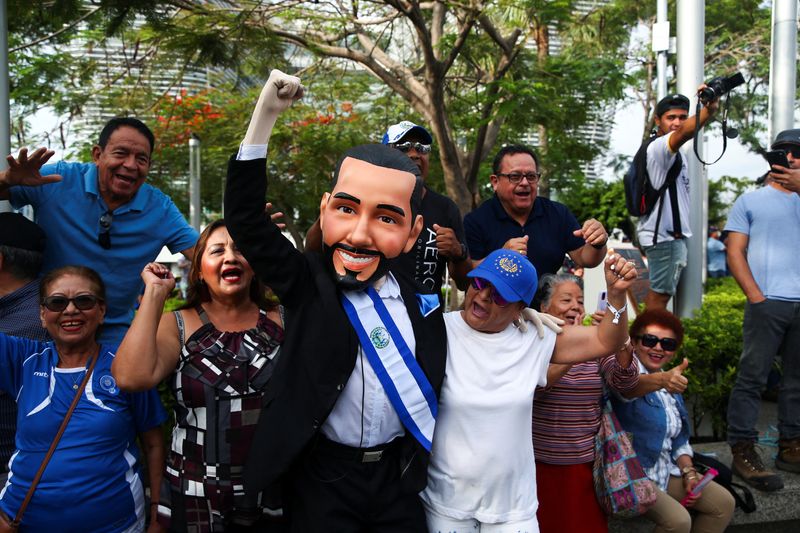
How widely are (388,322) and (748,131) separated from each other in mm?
17063

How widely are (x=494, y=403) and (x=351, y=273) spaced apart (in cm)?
76

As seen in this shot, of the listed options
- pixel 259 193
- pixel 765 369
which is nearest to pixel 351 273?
pixel 259 193

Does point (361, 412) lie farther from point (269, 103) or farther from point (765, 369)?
point (765, 369)

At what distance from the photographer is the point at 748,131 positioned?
54.7 feet

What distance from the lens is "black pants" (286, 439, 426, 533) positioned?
224cm

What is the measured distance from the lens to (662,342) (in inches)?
140

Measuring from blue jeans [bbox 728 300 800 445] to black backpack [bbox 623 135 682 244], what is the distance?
1.22 m

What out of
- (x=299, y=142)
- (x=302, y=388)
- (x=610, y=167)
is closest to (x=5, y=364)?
(x=302, y=388)

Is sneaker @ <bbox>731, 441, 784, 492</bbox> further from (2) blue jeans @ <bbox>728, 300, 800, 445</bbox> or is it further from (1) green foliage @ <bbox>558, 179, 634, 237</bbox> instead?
(1) green foliage @ <bbox>558, 179, 634, 237</bbox>

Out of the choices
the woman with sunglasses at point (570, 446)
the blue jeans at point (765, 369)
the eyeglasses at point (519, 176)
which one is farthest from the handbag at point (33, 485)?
the blue jeans at point (765, 369)

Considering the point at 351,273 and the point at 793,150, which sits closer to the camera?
the point at 351,273

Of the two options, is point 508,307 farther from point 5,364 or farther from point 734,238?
point 734,238

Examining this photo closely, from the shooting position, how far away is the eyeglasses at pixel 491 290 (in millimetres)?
2580

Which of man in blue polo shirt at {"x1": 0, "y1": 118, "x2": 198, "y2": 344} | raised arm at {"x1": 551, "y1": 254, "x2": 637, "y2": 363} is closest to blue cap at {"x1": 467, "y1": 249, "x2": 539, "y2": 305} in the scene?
raised arm at {"x1": 551, "y1": 254, "x2": 637, "y2": 363}
